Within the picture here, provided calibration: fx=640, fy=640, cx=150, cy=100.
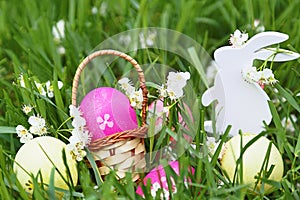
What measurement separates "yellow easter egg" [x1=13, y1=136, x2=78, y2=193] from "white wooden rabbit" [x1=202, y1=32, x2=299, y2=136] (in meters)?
0.35

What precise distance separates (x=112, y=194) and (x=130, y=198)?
68 millimetres

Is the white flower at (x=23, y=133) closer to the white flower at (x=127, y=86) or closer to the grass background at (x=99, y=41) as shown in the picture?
the grass background at (x=99, y=41)

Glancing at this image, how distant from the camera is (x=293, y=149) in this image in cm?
143

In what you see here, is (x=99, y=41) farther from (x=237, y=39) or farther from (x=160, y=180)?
(x=160, y=180)

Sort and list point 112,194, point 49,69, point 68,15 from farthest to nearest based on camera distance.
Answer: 1. point 68,15
2. point 49,69
3. point 112,194

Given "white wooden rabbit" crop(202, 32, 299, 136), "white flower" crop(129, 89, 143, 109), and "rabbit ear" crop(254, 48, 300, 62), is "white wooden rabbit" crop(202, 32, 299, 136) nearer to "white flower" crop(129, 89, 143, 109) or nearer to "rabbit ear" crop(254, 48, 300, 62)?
"rabbit ear" crop(254, 48, 300, 62)

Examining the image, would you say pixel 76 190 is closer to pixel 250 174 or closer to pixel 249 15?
pixel 250 174

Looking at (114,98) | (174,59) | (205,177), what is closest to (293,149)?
(205,177)

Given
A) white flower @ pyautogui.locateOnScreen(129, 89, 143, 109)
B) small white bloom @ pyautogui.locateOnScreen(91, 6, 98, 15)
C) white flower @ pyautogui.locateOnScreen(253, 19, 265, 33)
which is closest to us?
white flower @ pyautogui.locateOnScreen(129, 89, 143, 109)

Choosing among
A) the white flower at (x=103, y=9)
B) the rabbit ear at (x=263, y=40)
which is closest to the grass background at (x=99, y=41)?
the white flower at (x=103, y=9)

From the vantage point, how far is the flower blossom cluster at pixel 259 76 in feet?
4.56

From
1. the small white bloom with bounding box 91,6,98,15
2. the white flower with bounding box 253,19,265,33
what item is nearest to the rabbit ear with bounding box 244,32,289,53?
the white flower with bounding box 253,19,265,33

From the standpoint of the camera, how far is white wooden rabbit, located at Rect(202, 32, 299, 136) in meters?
1.42

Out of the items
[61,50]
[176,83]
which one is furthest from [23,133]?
[61,50]
